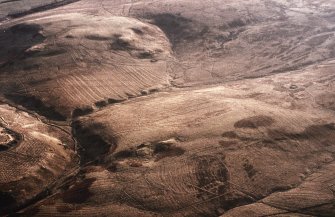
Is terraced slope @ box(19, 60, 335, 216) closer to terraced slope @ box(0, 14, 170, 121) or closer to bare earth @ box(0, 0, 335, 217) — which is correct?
bare earth @ box(0, 0, 335, 217)

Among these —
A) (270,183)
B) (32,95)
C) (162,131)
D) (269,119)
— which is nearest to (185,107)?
(162,131)

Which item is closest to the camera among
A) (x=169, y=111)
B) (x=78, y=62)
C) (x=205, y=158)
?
(x=205, y=158)

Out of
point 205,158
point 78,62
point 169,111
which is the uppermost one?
point 78,62

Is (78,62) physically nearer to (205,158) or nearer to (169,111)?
(169,111)

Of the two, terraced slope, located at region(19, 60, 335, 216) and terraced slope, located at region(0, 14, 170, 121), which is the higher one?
terraced slope, located at region(0, 14, 170, 121)

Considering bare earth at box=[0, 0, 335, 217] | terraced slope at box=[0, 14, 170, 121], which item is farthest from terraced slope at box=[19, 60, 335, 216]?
terraced slope at box=[0, 14, 170, 121]

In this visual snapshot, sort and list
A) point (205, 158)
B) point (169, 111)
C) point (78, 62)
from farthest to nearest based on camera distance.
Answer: point (78, 62)
point (169, 111)
point (205, 158)

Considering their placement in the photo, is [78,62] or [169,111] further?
[78,62]

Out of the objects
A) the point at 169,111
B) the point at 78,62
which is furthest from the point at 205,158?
the point at 78,62

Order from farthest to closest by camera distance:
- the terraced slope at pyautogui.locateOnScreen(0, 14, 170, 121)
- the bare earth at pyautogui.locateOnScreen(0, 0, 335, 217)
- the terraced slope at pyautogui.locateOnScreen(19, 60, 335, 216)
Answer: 1. the terraced slope at pyautogui.locateOnScreen(0, 14, 170, 121)
2. the bare earth at pyautogui.locateOnScreen(0, 0, 335, 217)
3. the terraced slope at pyautogui.locateOnScreen(19, 60, 335, 216)

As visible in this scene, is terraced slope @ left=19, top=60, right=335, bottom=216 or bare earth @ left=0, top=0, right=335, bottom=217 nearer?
terraced slope @ left=19, top=60, right=335, bottom=216

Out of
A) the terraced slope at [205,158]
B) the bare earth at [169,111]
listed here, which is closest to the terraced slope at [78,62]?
the bare earth at [169,111]
